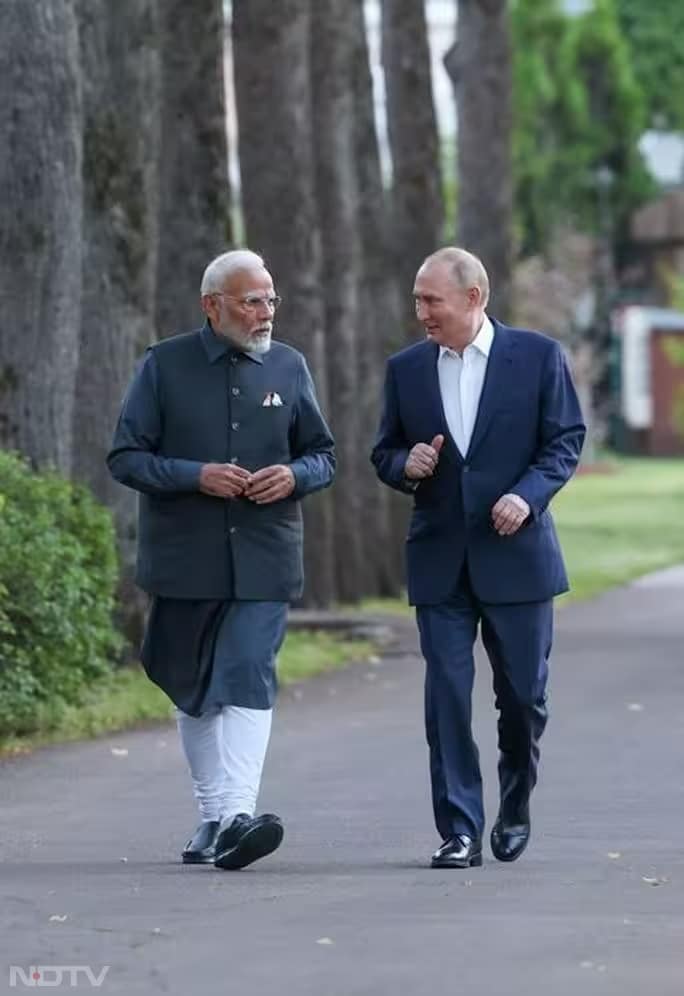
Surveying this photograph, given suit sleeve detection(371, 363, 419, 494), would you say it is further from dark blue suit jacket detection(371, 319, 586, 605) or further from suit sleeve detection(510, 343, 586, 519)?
suit sleeve detection(510, 343, 586, 519)

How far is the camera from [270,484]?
1031 cm

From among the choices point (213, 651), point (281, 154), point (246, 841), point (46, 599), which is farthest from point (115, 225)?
point (246, 841)

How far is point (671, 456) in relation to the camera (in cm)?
9369

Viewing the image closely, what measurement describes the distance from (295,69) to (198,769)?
14550 millimetres

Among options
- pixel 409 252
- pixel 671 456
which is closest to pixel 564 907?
pixel 409 252

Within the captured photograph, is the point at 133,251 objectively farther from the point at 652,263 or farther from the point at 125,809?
the point at 652,263

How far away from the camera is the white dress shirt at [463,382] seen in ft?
34.4

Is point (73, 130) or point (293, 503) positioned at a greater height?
point (73, 130)

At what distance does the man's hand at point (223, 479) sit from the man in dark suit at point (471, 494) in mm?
495

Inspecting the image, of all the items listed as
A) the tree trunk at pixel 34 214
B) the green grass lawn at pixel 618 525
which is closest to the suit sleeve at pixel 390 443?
the tree trunk at pixel 34 214

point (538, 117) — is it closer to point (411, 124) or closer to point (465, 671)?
point (411, 124)

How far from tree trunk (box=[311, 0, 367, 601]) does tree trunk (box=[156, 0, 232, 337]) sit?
17.9 feet

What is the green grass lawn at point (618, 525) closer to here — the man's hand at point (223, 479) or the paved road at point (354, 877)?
the paved road at point (354, 877)

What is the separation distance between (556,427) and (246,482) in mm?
1054
